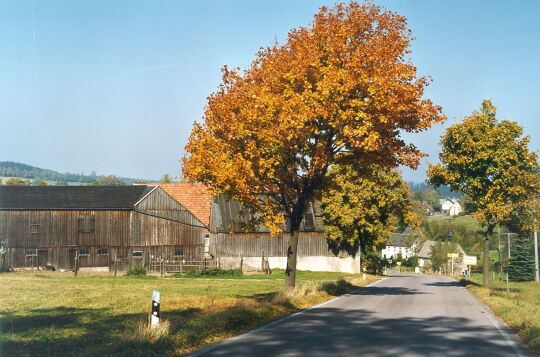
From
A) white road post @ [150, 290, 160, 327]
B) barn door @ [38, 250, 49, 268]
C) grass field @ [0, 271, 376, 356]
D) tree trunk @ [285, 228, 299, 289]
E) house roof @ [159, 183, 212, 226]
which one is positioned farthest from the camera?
house roof @ [159, 183, 212, 226]

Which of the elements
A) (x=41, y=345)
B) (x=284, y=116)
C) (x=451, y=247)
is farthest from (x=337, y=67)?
(x=451, y=247)

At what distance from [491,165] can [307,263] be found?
27.0 meters

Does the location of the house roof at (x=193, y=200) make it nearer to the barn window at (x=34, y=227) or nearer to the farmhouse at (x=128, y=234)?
the farmhouse at (x=128, y=234)

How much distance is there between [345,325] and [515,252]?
5924cm

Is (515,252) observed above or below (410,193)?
below

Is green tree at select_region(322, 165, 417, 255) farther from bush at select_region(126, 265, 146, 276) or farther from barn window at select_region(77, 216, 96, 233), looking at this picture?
barn window at select_region(77, 216, 96, 233)

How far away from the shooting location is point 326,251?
5806cm

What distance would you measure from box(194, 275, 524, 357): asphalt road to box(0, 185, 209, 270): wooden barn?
37.7 metres

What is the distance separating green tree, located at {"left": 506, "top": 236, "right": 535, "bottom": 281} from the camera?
6702 cm

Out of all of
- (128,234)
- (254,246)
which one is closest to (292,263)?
(254,246)

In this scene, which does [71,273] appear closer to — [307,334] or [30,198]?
[30,198]

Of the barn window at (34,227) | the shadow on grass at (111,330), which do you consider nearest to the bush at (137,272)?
the barn window at (34,227)

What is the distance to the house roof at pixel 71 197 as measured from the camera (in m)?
55.5

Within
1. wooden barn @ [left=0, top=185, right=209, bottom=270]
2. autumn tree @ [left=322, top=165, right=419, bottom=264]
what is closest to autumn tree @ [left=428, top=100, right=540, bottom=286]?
autumn tree @ [left=322, top=165, right=419, bottom=264]
